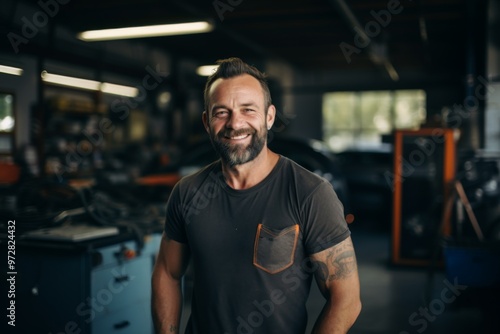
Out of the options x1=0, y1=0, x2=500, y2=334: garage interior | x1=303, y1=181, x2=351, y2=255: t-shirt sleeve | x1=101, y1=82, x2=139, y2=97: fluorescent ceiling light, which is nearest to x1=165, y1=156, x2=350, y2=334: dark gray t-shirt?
x1=303, y1=181, x2=351, y2=255: t-shirt sleeve

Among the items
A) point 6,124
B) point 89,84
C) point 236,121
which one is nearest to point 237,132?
point 236,121

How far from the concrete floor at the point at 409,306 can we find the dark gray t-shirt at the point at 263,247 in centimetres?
204

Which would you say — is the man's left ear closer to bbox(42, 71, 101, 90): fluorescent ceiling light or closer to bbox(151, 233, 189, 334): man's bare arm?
bbox(151, 233, 189, 334): man's bare arm

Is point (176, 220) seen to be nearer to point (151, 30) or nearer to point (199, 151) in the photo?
point (199, 151)

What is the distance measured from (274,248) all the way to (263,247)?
0.03 metres

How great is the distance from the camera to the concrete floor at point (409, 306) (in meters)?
3.58

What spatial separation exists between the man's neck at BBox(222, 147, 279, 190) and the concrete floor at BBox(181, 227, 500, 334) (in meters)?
2.14

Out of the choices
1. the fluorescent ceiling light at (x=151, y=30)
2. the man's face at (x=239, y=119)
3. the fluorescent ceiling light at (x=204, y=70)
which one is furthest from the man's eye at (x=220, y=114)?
the fluorescent ceiling light at (x=204, y=70)

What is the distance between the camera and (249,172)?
1661 mm

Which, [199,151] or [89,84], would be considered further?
[89,84]

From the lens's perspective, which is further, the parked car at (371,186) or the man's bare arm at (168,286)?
the parked car at (371,186)

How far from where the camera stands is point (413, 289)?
15.1 ft

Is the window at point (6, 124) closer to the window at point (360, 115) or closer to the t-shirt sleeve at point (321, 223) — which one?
the t-shirt sleeve at point (321, 223)

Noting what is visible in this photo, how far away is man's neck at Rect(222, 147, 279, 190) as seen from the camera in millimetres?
1654
